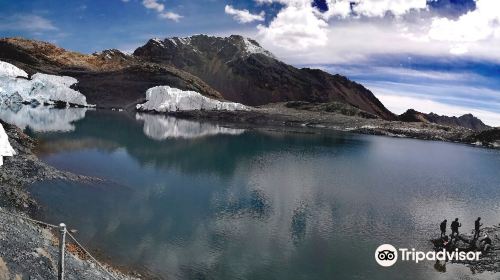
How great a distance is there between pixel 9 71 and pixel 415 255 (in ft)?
521

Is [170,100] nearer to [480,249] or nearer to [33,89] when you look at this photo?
[33,89]

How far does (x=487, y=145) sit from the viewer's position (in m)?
148

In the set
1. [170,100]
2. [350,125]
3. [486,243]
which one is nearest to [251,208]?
[486,243]

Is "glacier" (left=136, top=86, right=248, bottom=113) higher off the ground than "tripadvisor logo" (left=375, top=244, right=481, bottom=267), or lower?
higher

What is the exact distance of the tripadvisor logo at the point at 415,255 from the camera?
3073 cm

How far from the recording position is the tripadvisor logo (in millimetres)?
30734

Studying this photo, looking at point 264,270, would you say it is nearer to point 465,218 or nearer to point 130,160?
point 465,218

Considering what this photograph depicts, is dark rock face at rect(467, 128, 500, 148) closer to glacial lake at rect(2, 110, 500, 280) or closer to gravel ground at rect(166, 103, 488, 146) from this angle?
gravel ground at rect(166, 103, 488, 146)

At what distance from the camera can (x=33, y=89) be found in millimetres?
158875

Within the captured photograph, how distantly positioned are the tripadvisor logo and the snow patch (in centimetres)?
15086

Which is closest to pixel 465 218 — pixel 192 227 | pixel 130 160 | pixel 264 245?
pixel 264 245

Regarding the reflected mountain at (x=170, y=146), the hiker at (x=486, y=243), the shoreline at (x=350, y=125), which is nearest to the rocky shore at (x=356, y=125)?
the shoreline at (x=350, y=125)

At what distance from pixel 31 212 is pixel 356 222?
27804mm

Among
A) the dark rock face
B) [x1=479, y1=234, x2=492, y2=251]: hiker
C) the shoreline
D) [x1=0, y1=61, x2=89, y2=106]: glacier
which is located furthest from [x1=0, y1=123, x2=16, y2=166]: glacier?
the dark rock face
